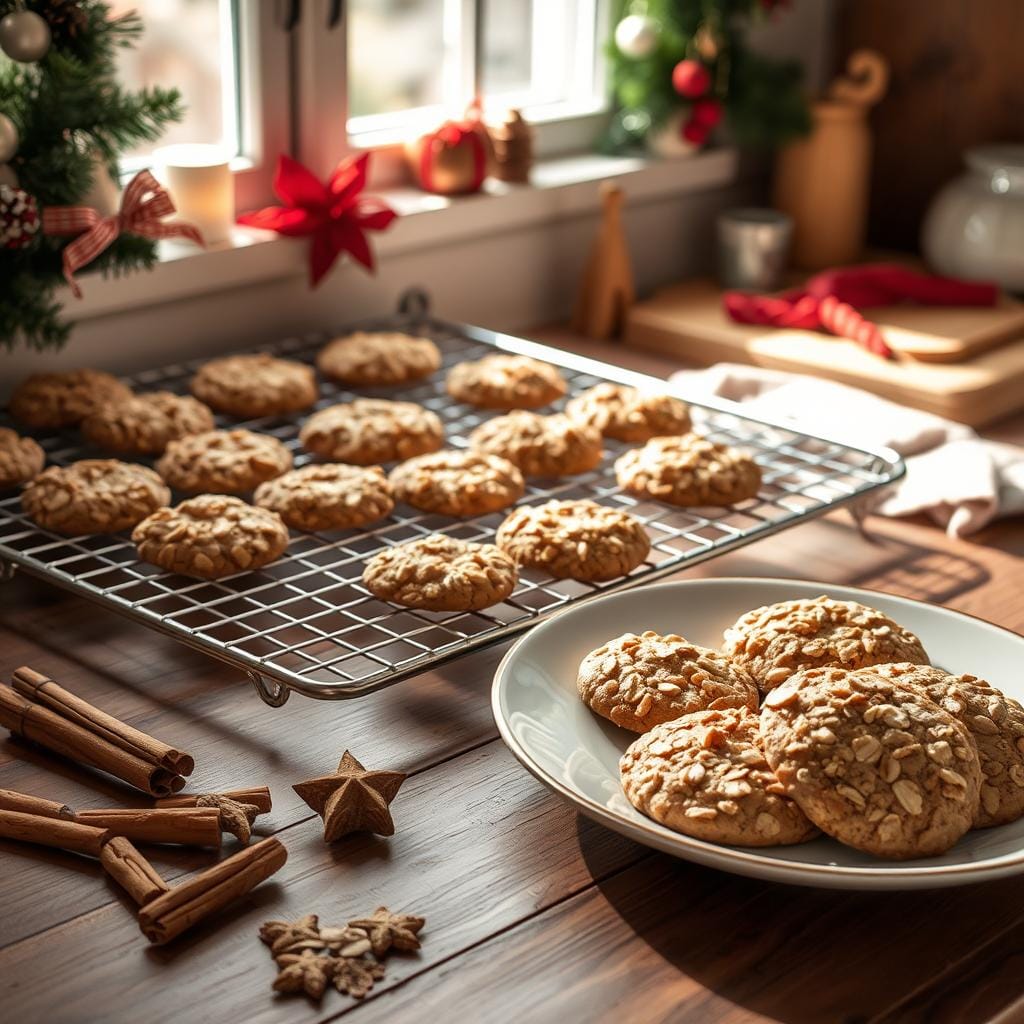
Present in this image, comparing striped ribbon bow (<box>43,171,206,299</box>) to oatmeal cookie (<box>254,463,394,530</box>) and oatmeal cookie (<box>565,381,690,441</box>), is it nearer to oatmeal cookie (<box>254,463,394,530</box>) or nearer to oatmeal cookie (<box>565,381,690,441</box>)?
oatmeal cookie (<box>254,463,394,530</box>)

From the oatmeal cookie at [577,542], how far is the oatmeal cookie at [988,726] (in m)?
0.35

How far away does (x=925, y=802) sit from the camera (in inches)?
32.4

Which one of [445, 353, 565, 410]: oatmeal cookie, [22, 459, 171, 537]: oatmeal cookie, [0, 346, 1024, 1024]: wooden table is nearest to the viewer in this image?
[0, 346, 1024, 1024]: wooden table

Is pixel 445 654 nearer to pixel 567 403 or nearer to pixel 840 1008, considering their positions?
pixel 840 1008

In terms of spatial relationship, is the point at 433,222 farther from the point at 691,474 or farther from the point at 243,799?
the point at 243,799

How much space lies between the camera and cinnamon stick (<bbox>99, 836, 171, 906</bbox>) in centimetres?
86

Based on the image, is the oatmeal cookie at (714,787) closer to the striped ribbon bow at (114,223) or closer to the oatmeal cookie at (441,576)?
the oatmeal cookie at (441,576)

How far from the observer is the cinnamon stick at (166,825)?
0.91 metres

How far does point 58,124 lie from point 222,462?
37 cm

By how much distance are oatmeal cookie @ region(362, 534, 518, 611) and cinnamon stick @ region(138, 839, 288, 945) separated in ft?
1.02

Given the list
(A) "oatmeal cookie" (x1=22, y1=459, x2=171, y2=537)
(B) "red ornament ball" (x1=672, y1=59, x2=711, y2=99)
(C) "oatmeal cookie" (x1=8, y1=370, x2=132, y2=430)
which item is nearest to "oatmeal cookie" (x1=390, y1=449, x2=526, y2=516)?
(A) "oatmeal cookie" (x1=22, y1=459, x2=171, y2=537)

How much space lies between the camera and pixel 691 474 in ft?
4.61

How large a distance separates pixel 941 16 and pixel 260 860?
1869 mm

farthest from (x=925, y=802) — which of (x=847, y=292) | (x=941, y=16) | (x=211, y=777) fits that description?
(x=941, y=16)
